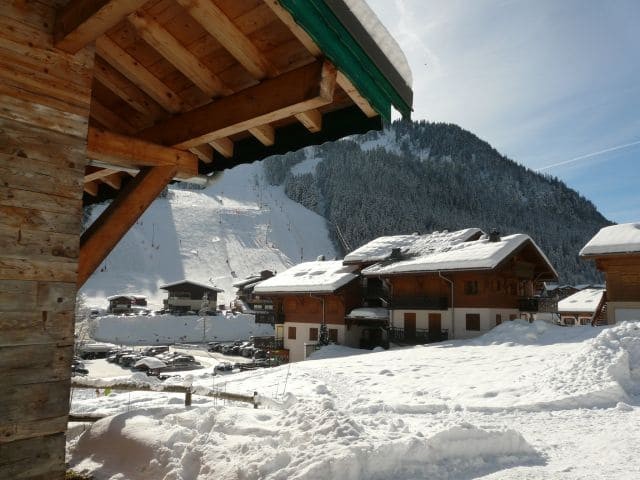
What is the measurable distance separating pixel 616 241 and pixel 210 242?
96.5m

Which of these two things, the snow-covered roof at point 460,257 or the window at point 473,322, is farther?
the window at point 473,322

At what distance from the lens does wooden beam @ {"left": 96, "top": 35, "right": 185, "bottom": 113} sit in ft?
12.5

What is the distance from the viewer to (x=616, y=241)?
84.8 feet

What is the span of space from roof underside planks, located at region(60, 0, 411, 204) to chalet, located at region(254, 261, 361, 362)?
1109 inches

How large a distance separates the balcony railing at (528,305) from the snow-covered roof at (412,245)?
5515 millimetres

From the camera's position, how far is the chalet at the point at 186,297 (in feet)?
228

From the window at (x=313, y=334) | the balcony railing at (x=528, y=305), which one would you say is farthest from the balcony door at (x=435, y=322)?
the window at (x=313, y=334)

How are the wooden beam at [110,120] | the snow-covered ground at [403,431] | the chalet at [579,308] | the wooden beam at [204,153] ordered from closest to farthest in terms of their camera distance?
1. the wooden beam at [110,120]
2. the wooden beam at [204,153]
3. the snow-covered ground at [403,431]
4. the chalet at [579,308]

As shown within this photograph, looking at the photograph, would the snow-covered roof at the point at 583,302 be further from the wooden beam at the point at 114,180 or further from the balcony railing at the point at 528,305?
the wooden beam at the point at 114,180

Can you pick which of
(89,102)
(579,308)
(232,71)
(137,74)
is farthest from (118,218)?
(579,308)

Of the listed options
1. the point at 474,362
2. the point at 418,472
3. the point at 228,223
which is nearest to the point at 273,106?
the point at 418,472

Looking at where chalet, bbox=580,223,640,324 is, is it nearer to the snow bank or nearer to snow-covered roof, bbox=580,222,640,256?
snow-covered roof, bbox=580,222,640,256

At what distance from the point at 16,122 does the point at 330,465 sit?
4621 millimetres

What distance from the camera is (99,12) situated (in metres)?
2.84
